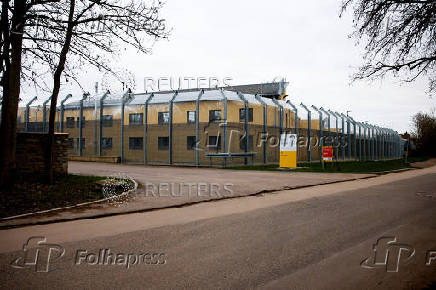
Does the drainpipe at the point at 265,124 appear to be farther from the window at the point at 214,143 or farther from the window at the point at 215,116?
the window at the point at 214,143

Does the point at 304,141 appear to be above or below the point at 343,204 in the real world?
above

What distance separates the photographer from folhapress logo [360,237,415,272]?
4.21 m

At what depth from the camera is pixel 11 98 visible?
9.72m

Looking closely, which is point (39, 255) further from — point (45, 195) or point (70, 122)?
point (70, 122)

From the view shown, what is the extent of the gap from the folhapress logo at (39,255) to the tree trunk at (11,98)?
5155 mm

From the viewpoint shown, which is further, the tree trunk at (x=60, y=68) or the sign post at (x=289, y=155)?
the sign post at (x=289, y=155)

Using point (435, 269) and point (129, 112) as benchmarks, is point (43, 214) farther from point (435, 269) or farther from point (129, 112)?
point (129, 112)

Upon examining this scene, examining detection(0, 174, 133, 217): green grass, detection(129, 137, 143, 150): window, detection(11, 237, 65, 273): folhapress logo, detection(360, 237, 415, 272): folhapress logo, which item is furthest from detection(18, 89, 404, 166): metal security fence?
detection(360, 237, 415, 272): folhapress logo

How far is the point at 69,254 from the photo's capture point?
14.7 feet

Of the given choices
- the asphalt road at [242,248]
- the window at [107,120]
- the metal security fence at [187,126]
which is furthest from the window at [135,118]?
the asphalt road at [242,248]

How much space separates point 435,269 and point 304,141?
25.2 m

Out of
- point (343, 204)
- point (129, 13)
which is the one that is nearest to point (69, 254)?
point (343, 204)

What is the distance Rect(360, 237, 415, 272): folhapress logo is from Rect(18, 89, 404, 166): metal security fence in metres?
16.8

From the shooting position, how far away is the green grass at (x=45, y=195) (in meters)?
7.66
